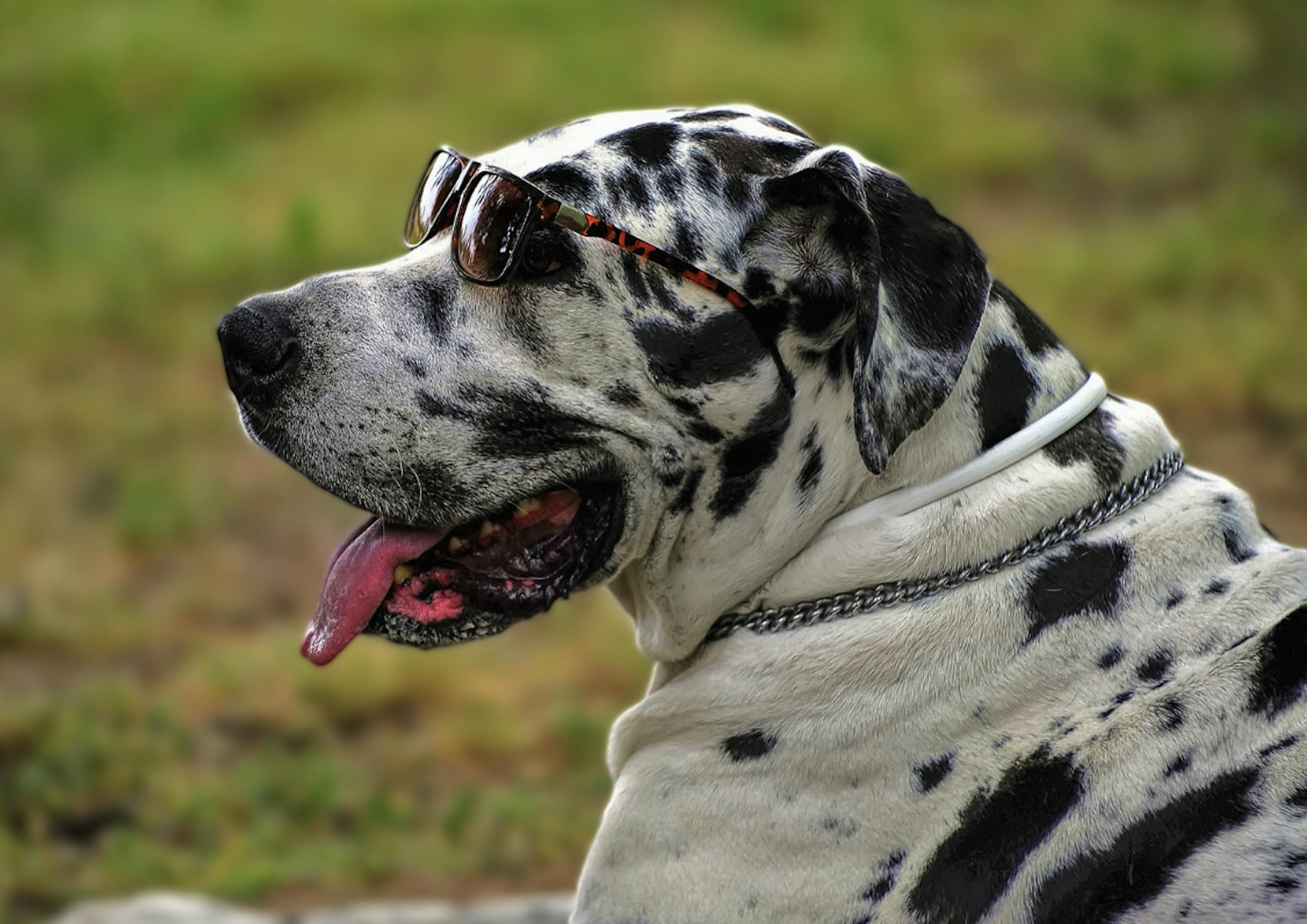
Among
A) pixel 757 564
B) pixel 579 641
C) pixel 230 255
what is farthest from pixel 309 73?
pixel 757 564

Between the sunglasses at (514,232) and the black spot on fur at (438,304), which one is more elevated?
the sunglasses at (514,232)

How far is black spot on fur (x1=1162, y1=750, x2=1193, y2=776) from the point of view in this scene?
2.41 metres

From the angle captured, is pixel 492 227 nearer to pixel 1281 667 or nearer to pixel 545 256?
pixel 545 256

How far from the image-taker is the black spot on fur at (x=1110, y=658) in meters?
2.51

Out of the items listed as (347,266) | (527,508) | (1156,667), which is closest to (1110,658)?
(1156,667)

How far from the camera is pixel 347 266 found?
8.51m

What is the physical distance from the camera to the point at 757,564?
2766 mm

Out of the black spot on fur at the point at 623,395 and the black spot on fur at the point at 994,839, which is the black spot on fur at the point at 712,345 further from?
the black spot on fur at the point at 994,839

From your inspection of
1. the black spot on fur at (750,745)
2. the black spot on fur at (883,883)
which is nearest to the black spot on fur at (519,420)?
the black spot on fur at (750,745)

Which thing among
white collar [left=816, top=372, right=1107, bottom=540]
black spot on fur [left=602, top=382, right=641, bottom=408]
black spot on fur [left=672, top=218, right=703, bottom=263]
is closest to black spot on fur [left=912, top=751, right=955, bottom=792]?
white collar [left=816, top=372, right=1107, bottom=540]

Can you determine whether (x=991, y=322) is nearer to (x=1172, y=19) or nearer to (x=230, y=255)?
(x=230, y=255)

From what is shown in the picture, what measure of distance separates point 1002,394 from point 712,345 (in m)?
0.52

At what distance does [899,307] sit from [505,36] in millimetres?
9385

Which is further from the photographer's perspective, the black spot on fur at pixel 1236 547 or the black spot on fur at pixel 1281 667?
the black spot on fur at pixel 1236 547
